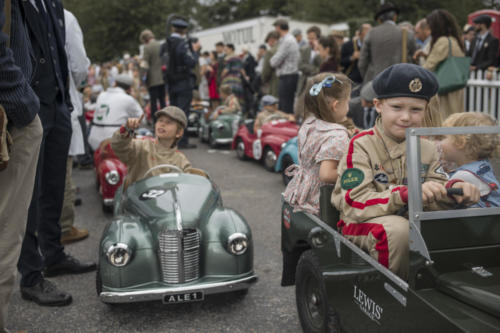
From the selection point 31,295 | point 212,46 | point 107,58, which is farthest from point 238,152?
point 107,58

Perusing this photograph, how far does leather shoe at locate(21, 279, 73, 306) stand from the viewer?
10.9 feet

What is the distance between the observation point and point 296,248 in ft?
10.1

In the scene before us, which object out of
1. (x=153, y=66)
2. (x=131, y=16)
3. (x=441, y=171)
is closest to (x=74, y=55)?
(x=441, y=171)

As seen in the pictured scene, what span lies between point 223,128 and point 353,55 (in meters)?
3.09

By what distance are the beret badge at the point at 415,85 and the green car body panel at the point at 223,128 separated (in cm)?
774

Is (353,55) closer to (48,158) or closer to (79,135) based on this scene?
(79,135)

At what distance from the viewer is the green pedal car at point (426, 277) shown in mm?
1659

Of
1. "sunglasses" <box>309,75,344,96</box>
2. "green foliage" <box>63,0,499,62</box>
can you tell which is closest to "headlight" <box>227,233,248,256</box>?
"sunglasses" <box>309,75,344,96</box>

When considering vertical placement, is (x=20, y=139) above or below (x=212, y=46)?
below

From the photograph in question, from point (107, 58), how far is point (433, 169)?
4911 centimetres

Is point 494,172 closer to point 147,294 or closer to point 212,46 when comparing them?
point 147,294

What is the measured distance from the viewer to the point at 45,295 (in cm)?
A: 333

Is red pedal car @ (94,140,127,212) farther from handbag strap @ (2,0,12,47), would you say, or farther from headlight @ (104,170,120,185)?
handbag strap @ (2,0,12,47)

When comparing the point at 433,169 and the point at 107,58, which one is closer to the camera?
the point at 433,169
